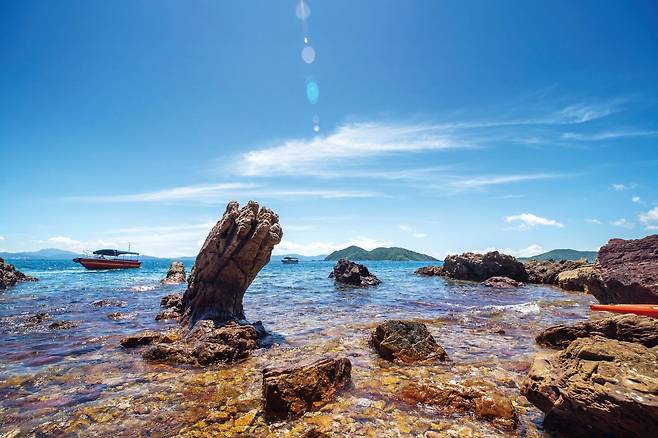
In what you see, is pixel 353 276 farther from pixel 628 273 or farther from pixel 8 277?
pixel 8 277

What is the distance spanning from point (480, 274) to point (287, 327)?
50185mm

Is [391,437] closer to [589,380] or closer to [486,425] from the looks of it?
[486,425]

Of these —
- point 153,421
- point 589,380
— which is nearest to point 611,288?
point 589,380

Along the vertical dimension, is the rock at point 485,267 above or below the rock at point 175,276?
above

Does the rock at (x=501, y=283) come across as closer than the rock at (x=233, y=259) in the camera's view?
No

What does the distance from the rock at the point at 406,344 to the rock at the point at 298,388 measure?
370cm

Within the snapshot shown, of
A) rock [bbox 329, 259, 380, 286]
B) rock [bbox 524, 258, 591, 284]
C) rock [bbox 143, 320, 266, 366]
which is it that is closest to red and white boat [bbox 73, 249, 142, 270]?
rock [bbox 329, 259, 380, 286]

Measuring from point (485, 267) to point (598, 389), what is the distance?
189 feet

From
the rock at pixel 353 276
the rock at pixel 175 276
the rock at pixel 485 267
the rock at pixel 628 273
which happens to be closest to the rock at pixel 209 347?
the rock at pixel 628 273

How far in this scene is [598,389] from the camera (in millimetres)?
6477

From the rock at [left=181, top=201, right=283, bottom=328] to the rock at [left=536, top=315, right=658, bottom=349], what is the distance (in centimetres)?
1425

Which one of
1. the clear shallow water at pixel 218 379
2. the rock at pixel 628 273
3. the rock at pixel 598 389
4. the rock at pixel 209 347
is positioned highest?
the rock at pixel 628 273

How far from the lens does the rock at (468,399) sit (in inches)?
320

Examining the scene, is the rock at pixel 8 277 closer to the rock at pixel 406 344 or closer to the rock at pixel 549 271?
the rock at pixel 406 344
